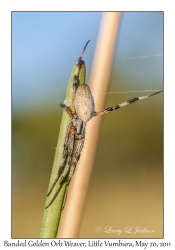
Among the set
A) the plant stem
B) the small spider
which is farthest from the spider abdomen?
the plant stem

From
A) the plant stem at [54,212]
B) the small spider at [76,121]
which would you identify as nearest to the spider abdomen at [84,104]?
the small spider at [76,121]

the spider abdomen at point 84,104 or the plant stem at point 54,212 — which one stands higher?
the spider abdomen at point 84,104

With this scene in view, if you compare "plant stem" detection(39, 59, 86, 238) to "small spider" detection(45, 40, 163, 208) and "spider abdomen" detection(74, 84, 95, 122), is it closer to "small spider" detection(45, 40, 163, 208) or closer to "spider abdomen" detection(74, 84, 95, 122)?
"small spider" detection(45, 40, 163, 208)

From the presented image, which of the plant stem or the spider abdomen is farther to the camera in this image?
the spider abdomen

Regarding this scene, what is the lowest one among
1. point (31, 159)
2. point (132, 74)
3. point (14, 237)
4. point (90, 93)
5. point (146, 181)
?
point (14, 237)

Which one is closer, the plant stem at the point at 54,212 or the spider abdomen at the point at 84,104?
the plant stem at the point at 54,212

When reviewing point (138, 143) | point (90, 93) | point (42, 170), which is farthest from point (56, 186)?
point (138, 143)

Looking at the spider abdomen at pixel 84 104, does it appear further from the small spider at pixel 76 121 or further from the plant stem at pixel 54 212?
the plant stem at pixel 54 212

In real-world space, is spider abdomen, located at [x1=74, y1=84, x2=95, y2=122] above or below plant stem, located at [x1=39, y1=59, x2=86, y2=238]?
→ above

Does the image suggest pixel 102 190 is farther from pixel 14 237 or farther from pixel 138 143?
pixel 14 237
